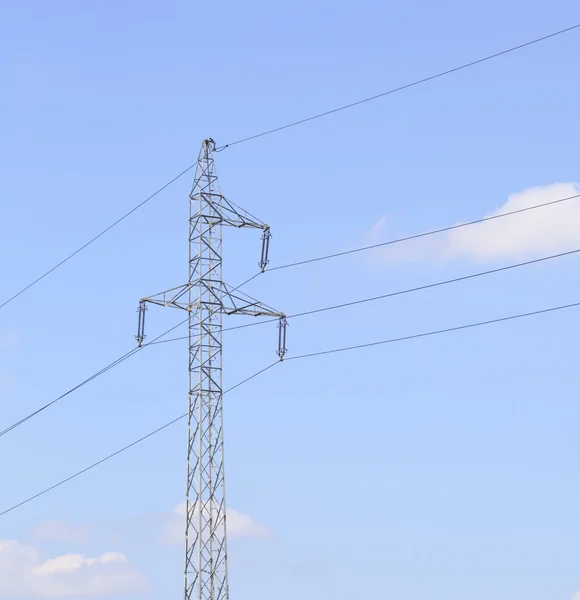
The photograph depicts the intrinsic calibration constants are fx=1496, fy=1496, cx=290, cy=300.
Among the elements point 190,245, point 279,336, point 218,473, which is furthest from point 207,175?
point 218,473

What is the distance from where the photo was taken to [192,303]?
75.2 meters

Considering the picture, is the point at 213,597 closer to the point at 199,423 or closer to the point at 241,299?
the point at 199,423

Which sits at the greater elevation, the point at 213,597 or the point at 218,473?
the point at 218,473

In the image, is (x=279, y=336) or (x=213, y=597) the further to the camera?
(x=279, y=336)

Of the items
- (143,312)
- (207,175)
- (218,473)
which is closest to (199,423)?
(218,473)

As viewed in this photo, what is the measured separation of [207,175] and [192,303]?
7.67 m

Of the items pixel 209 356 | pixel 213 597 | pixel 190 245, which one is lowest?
pixel 213 597

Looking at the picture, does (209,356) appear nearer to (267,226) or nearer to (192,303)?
(192,303)

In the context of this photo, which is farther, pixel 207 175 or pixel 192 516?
pixel 207 175

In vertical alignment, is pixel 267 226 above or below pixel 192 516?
above

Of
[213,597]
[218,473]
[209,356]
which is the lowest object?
[213,597]

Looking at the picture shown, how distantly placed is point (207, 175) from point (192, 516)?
59.1 ft

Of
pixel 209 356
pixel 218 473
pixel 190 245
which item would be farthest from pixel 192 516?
pixel 190 245

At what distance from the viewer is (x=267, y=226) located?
261 ft
